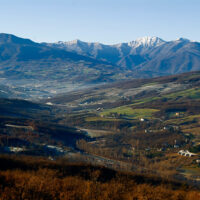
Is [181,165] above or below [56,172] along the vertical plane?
below

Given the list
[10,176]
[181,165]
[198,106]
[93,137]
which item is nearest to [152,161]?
[181,165]

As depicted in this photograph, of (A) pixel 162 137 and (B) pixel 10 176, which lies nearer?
(B) pixel 10 176

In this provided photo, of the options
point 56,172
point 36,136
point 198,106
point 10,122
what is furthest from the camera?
point 198,106

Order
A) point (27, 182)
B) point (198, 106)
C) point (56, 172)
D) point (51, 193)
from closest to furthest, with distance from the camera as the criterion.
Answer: point (51, 193) → point (27, 182) → point (56, 172) → point (198, 106)

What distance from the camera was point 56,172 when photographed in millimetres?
41906

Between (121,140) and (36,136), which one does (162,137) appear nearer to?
(121,140)

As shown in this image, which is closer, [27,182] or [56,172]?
[27,182]

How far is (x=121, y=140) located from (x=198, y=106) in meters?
74.7

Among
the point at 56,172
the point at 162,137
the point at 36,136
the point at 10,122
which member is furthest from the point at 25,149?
the point at 162,137

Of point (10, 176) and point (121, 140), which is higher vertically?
point (10, 176)

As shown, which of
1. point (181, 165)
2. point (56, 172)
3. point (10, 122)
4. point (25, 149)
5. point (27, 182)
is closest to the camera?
point (27, 182)

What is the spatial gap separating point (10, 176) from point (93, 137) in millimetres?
86890

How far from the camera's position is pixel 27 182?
30.6 m

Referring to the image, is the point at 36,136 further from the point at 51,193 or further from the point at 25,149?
the point at 51,193
